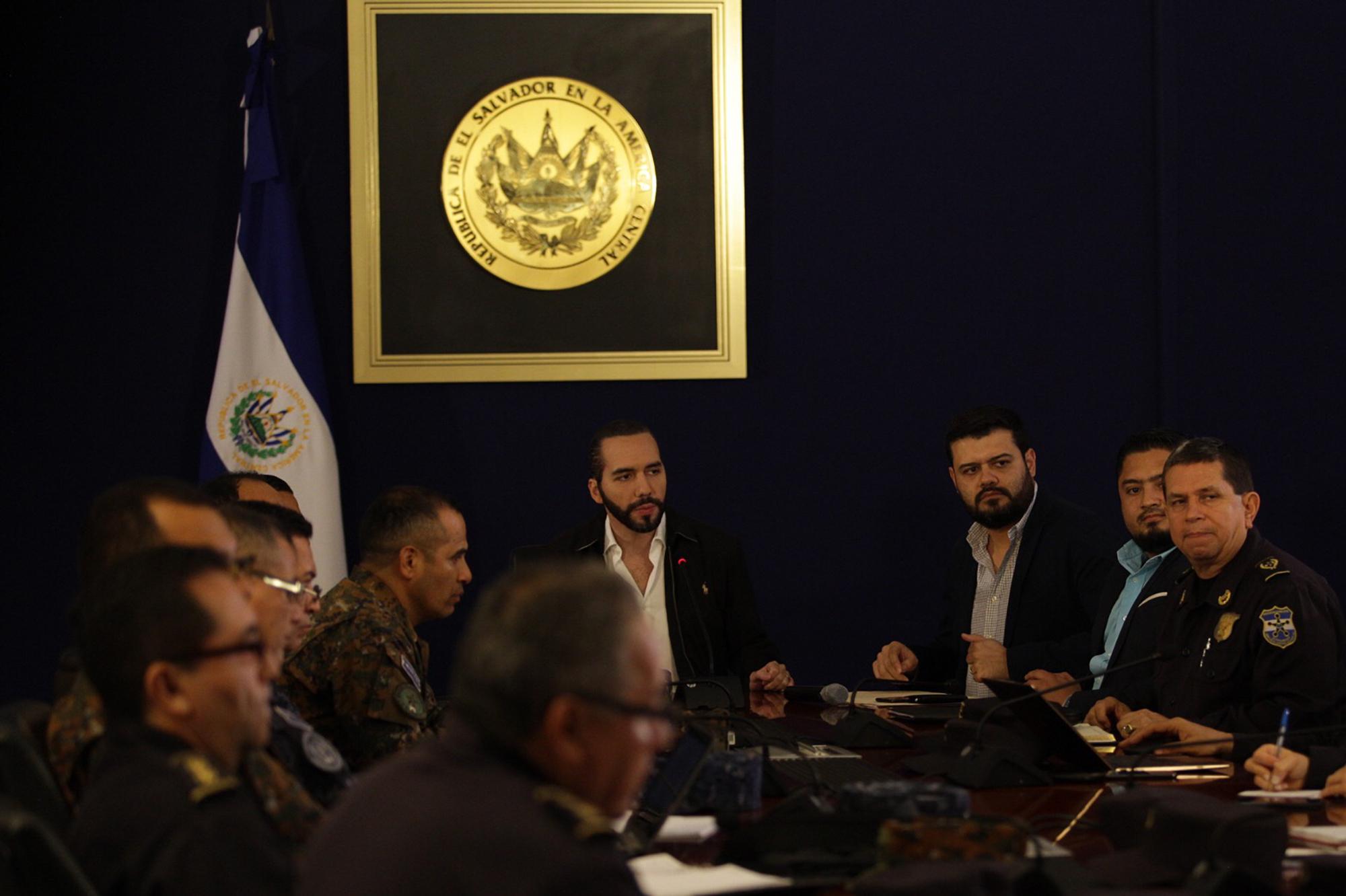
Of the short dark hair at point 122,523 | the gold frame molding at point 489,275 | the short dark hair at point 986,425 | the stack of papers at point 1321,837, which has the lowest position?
the stack of papers at point 1321,837

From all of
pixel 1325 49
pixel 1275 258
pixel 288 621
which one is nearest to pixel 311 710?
pixel 288 621

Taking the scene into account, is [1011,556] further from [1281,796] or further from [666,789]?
[666,789]

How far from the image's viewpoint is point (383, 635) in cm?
294

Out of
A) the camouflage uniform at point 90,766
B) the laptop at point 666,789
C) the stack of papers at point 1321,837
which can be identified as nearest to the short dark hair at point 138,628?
the camouflage uniform at point 90,766

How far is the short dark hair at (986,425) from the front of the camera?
4652 mm

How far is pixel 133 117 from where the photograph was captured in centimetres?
494

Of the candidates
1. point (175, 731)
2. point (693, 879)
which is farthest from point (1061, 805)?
point (175, 731)

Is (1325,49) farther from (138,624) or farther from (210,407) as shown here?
(138,624)

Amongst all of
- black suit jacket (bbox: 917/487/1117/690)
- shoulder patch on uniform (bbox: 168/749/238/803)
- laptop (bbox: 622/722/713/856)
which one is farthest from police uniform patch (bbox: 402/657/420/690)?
black suit jacket (bbox: 917/487/1117/690)

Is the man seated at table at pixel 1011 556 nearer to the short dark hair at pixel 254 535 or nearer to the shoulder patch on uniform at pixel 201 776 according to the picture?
the short dark hair at pixel 254 535

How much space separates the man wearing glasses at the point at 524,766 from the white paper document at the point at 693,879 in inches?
17.4

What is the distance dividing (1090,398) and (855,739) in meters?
2.46

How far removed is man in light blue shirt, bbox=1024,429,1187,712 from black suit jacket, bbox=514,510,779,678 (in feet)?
3.04

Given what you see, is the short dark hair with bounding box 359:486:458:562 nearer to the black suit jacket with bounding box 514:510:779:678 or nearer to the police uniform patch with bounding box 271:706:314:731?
the police uniform patch with bounding box 271:706:314:731
